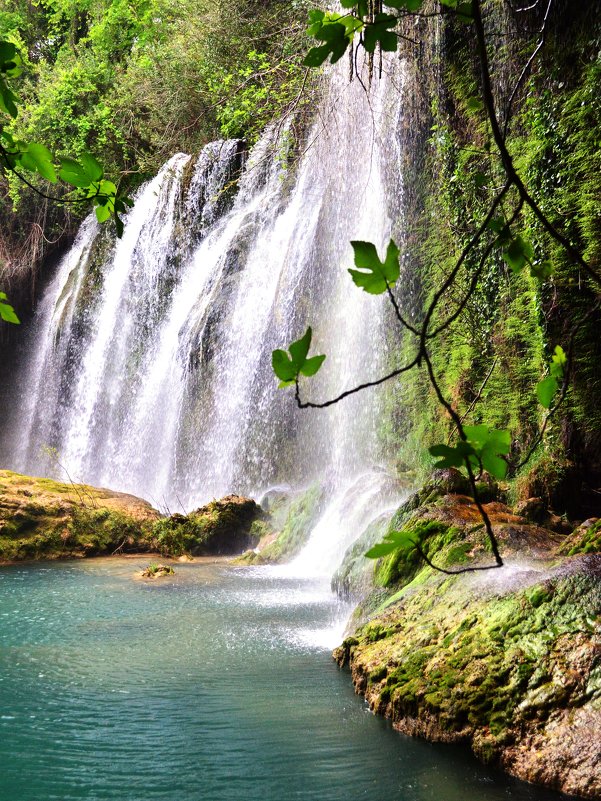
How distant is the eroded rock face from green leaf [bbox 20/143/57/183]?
246 cm

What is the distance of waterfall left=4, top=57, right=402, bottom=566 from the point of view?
1132cm

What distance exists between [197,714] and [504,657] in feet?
5.55

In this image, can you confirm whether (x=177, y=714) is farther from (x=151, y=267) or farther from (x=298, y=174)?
(x=151, y=267)

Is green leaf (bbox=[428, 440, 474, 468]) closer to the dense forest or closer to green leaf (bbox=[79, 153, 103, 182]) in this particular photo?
the dense forest

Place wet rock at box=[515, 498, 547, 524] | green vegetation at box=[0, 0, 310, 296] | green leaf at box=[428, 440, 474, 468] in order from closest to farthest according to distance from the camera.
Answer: green leaf at box=[428, 440, 474, 468], wet rock at box=[515, 498, 547, 524], green vegetation at box=[0, 0, 310, 296]

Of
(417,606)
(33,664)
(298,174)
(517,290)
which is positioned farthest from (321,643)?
(298,174)

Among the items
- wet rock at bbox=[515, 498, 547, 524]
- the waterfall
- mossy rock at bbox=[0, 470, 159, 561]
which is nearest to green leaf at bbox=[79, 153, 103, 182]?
wet rock at bbox=[515, 498, 547, 524]

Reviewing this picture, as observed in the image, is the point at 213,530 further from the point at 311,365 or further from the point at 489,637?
the point at 311,365

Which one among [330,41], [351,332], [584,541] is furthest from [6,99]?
[351,332]

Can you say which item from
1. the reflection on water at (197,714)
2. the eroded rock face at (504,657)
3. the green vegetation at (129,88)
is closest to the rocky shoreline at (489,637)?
the eroded rock face at (504,657)

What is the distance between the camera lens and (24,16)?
2284 cm

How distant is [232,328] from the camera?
13594mm

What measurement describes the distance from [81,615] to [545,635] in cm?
419

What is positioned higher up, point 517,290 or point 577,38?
point 577,38
